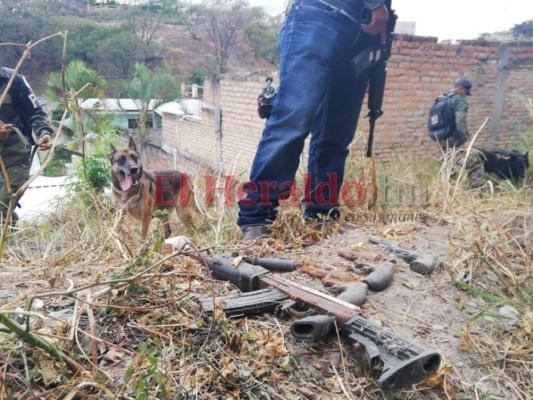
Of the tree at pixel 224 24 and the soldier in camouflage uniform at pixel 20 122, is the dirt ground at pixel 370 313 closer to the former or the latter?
the soldier in camouflage uniform at pixel 20 122

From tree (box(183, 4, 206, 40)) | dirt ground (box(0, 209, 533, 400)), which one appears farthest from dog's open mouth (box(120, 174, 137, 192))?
tree (box(183, 4, 206, 40))

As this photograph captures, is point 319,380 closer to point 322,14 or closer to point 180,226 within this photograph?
point 322,14

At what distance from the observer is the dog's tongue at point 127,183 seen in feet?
14.0

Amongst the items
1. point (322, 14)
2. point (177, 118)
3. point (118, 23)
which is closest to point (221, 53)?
point (118, 23)

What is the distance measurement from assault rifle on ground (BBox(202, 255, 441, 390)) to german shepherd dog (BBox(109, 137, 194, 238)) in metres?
2.38

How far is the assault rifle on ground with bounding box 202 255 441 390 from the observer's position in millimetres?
1158

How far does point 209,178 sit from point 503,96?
7188 millimetres

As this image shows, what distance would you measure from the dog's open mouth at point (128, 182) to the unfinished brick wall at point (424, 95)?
2640 millimetres

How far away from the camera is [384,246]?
2.36 meters

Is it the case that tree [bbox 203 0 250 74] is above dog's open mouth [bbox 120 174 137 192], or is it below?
above

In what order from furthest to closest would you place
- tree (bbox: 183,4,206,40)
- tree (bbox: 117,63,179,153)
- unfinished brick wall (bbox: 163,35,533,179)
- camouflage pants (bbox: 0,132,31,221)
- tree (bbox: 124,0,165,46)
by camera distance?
tree (bbox: 183,4,206,40) < tree (bbox: 124,0,165,46) < tree (bbox: 117,63,179,153) < unfinished brick wall (bbox: 163,35,533,179) < camouflage pants (bbox: 0,132,31,221)

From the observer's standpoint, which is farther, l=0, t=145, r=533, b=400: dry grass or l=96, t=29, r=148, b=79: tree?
l=96, t=29, r=148, b=79: tree

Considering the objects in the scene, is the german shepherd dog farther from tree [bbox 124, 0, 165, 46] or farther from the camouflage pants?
tree [bbox 124, 0, 165, 46]

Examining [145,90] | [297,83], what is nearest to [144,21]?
[145,90]
